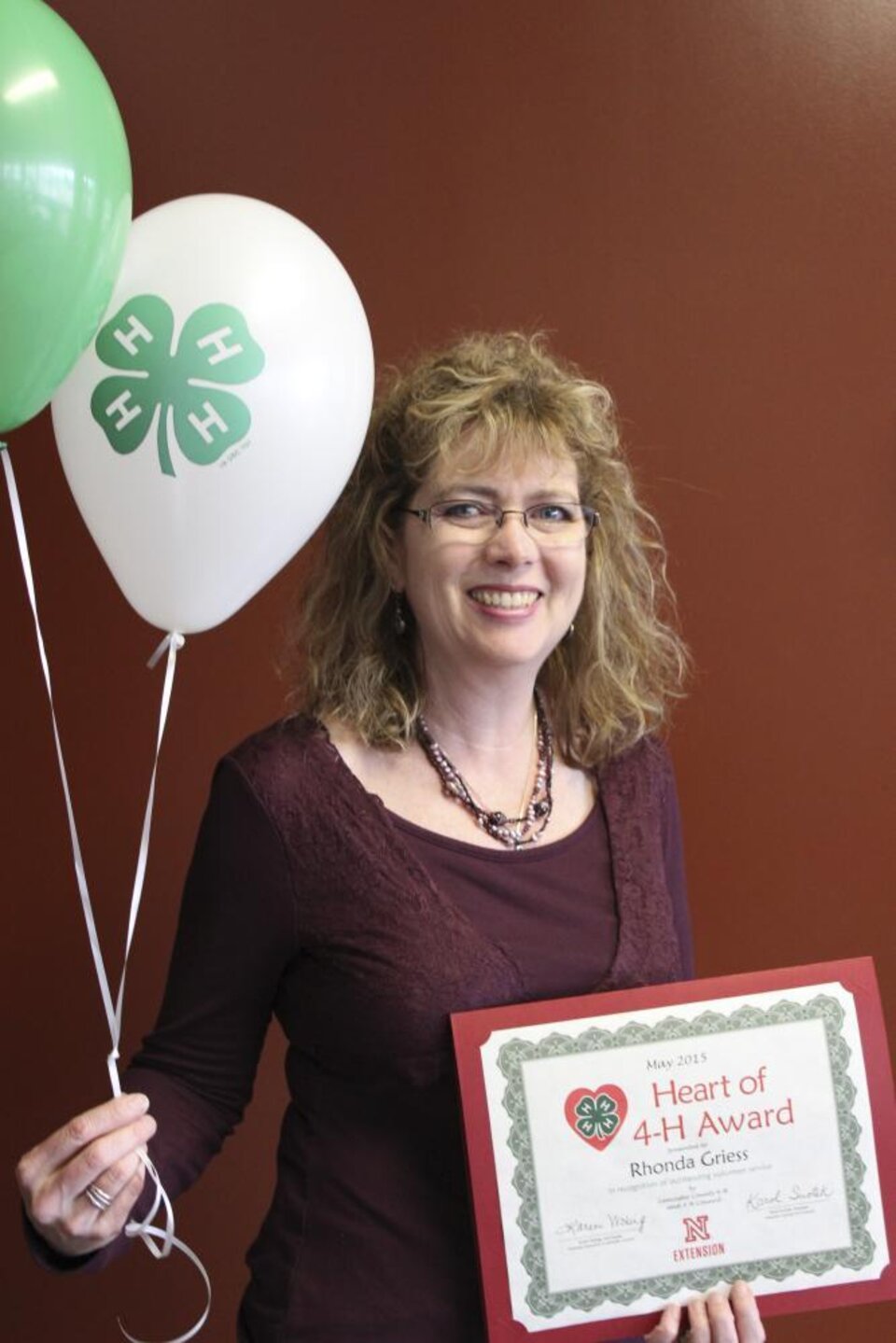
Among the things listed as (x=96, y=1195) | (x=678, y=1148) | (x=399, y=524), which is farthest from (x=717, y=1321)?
(x=399, y=524)

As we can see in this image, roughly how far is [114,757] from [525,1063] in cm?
88

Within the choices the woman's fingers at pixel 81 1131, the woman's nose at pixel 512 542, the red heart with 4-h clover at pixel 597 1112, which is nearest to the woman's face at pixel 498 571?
the woman's nose at pixel 512 542

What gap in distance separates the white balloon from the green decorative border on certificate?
49cm

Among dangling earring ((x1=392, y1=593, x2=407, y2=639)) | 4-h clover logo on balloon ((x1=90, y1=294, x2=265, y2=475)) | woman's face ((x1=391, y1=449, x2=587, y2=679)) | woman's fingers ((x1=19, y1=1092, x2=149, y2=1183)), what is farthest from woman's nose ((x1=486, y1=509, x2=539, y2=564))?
woman's fingers ((x1=19, y1=1092, x2=149, y2=1183))

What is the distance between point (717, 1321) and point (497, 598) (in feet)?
2.20

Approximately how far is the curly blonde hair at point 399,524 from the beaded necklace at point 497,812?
0.10 feet

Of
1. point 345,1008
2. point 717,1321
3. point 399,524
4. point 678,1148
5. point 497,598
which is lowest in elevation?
point 717,1321

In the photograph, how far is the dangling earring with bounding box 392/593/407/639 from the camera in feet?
5.16

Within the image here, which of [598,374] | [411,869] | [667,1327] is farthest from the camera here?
[598,374]

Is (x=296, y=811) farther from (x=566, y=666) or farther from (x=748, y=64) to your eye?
(x=748, y=64)

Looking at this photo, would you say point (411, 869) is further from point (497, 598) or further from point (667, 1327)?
point (667, 1327)

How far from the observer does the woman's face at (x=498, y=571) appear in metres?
1.43

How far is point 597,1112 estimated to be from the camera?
132 cm

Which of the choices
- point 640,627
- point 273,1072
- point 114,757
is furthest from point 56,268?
point 273,1072
